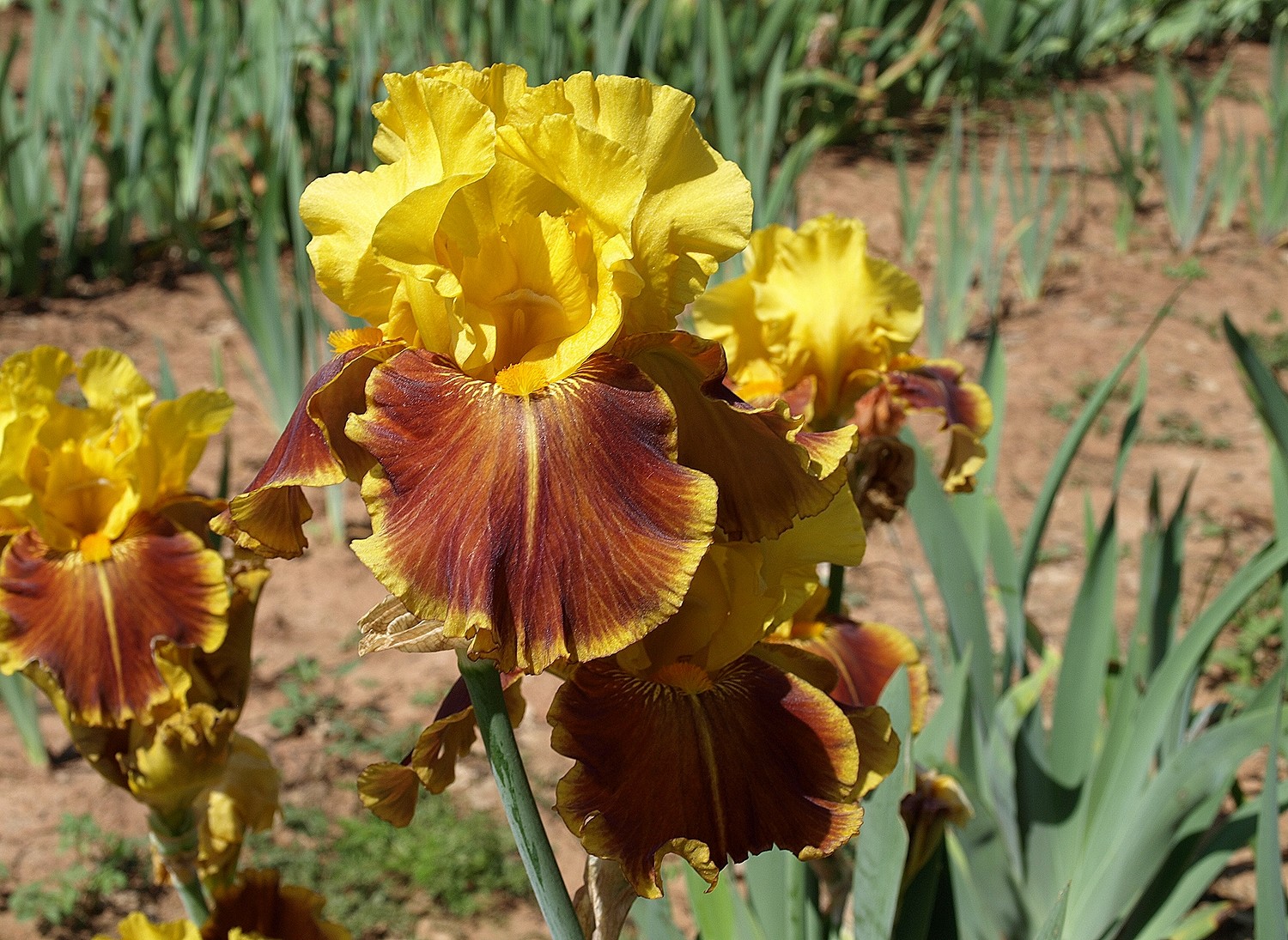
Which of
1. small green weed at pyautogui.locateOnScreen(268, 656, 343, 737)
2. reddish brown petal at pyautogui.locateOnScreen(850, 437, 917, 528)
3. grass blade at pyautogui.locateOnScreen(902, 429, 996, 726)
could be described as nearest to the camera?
reddish brown petal at pyautogui.locateOnScreen(850, 437, 917, 528)

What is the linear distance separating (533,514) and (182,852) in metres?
0.89

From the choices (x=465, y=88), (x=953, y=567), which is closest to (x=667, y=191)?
(x=465, y=88)

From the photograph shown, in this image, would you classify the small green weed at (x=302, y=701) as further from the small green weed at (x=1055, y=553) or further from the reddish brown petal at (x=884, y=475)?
the small green weed at (x=1055, y=553)

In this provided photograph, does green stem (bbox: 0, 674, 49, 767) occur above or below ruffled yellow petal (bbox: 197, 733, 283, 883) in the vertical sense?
below

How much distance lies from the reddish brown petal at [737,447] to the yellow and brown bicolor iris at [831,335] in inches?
25.2

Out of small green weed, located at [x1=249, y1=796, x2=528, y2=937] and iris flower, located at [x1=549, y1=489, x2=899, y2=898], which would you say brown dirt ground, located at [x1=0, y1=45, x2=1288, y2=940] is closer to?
small green weed, located at [x1=249, y1=796, x2=528, y2=937]

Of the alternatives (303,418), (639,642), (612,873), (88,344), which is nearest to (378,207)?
(303,418)

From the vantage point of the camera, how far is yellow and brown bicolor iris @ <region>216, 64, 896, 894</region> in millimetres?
544

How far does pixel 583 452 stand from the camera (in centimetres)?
56

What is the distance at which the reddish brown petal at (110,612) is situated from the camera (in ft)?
3.56

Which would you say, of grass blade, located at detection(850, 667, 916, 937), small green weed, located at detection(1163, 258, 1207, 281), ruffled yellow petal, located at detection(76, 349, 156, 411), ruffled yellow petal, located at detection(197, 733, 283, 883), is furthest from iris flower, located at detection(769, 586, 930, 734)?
small green weed, located at detection(1163, 258, 1207, 281)

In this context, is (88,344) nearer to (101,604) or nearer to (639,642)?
(101,604)

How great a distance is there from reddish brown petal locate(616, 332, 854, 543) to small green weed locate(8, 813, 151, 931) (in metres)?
1.81

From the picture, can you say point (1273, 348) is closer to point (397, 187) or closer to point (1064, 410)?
point (1064, 410)
